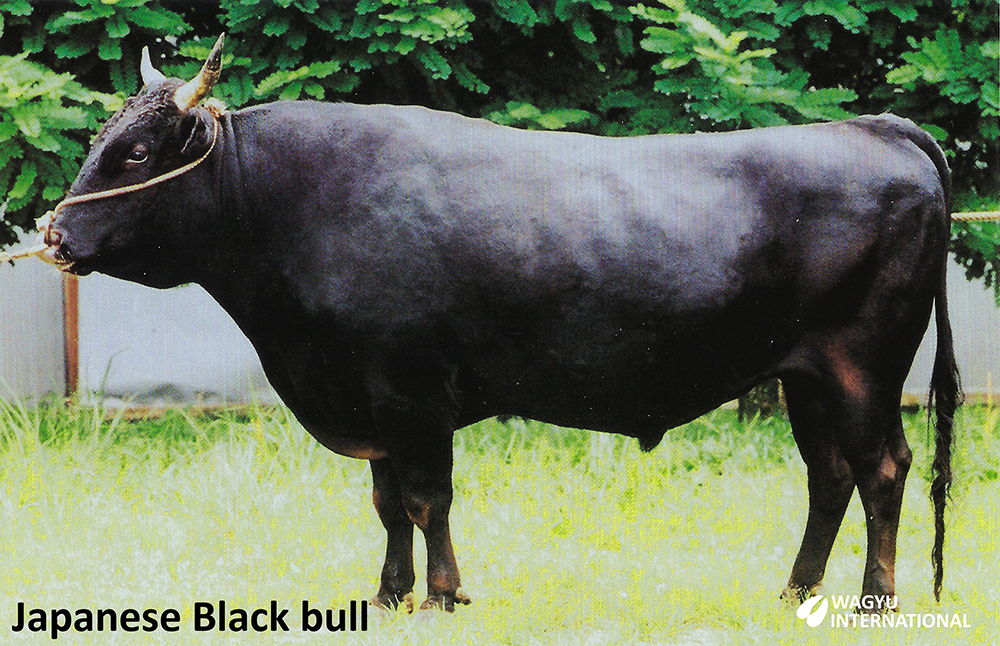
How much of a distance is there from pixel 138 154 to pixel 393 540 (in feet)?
5.18

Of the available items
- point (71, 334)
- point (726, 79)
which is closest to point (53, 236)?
point (726, 79)

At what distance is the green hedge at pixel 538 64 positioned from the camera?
511cm

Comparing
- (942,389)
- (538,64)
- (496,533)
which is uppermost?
(538,64)

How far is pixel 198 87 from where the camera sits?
322 cm

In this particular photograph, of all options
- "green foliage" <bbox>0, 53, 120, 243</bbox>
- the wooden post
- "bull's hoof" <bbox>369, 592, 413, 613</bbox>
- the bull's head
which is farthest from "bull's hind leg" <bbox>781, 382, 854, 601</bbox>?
the wooden post

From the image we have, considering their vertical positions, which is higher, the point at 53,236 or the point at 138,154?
the point at 138,154

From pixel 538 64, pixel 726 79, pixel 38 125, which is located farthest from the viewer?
pixel 538 64

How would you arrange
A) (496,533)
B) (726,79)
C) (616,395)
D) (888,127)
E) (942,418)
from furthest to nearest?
1. (726,79)
2. (496,533)
3. (942,418)
4. (888,127)
5. (616,395)

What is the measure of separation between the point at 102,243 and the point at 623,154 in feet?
5.61

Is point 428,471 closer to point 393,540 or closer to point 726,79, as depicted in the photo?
point 393,540

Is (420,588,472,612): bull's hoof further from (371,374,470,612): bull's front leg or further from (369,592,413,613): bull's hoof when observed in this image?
(369,592,413,613): bull's hoof

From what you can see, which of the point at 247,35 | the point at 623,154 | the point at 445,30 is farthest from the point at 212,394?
the point at 623,154

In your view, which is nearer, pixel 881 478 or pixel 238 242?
pixel 238 242

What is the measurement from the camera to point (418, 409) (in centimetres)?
338
